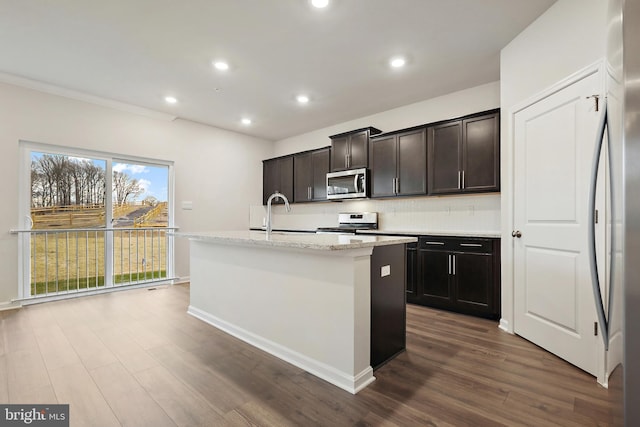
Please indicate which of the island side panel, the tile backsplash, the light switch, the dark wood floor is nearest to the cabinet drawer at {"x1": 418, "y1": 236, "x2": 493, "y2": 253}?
the tile backsplash

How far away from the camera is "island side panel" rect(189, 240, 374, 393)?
1913mm

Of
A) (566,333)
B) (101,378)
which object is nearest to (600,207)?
A: (566,333)

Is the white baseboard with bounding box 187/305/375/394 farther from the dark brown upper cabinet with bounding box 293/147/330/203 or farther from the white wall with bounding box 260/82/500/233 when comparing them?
the dark brown upper cabinet with bounding box 293/147/330/203

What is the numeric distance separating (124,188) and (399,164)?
13.8 ft

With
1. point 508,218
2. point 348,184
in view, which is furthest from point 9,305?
point 508,218

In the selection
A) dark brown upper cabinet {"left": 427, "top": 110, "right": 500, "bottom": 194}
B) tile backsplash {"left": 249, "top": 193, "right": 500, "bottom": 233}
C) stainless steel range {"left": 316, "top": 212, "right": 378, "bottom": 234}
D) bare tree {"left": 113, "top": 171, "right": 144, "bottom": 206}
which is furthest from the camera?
stainless steel range {"left": 316, "top": 212, "right": 378, "bottom": 234}

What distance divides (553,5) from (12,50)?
5043 millimetres

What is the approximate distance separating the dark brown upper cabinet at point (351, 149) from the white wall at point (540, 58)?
6.49ft

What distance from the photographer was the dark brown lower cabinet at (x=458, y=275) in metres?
3.17

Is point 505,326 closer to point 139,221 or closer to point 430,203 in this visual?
point 430,203

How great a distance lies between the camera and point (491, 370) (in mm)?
2105

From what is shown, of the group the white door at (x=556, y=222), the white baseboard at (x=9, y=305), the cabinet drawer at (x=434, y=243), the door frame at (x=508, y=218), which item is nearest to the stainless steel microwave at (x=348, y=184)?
the cabinet drawer at (x=434, y=243)

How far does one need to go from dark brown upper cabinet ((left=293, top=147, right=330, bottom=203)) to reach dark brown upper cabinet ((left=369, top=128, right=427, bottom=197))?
1044 millimetres

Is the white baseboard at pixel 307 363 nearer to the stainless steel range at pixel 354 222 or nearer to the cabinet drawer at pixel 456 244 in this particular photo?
the cabinet drawer at pixel 456 244
